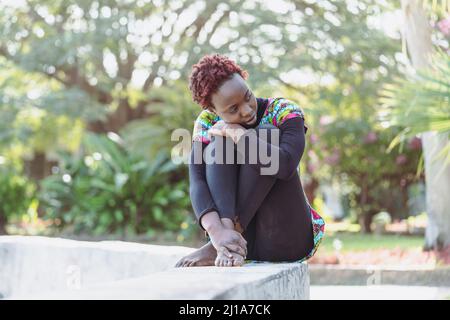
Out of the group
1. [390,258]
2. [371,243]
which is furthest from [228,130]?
[371,243]

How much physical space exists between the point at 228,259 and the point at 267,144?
0.49 metres

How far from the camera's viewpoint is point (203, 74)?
3281mm

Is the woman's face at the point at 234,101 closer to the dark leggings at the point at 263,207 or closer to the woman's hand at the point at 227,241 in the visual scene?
the dark leggings at the point at 263,207

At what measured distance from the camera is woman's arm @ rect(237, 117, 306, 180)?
3.10m

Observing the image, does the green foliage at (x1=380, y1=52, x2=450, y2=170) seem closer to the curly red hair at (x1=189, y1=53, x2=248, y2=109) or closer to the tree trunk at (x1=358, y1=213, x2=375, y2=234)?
the curly red hair at (x1=189, y1=53, x2=248, y2=109)

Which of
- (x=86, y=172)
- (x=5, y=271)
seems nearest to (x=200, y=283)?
(x=5, y=271)

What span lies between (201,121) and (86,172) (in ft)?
29.2

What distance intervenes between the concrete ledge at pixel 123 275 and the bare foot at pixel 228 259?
44mm

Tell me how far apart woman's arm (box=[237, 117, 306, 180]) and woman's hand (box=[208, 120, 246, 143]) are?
0.09 feet

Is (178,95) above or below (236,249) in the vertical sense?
above

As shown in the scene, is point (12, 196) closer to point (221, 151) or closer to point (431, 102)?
point (431, 102)

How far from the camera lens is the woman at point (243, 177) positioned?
10.2ft

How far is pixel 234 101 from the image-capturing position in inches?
126

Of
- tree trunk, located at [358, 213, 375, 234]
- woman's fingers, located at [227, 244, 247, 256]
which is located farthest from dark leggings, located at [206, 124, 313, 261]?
tree trunk, located at [358, 213, 375, 234]
